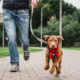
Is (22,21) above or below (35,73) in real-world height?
above

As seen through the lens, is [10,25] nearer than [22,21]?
Yes

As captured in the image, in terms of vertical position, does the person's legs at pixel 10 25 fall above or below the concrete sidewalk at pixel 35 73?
above

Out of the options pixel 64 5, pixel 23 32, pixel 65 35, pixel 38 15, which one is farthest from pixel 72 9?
pixel 23 32

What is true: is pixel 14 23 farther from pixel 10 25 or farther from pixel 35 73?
pixel 35 73

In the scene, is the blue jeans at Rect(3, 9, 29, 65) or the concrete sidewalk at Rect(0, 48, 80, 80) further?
Result: the blue jeans at Rect(3, 9, 29, 65)

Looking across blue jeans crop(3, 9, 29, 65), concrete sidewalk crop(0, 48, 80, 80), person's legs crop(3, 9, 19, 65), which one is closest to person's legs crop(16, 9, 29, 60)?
blue jeans crop(3, 9, 29, 65)

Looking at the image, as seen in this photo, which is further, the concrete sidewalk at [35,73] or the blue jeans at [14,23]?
A: the blue jeans at [14,23]

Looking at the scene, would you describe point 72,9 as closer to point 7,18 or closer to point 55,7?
point 55,7

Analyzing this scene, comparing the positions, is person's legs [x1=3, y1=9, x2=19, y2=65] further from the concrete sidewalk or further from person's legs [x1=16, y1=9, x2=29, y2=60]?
the concrete sidewalk

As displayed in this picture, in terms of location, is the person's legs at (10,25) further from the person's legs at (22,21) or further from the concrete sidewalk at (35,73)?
the concrete sidewalk at (35,73)

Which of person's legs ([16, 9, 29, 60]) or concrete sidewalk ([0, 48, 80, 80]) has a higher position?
person's legs ([16, 9, 29, 60])

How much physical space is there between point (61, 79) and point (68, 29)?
132 ft

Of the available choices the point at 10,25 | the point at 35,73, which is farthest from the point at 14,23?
the point at 35,73

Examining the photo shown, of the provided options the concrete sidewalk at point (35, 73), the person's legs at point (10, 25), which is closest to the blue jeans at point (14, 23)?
the person's legs at point (10, 25)
